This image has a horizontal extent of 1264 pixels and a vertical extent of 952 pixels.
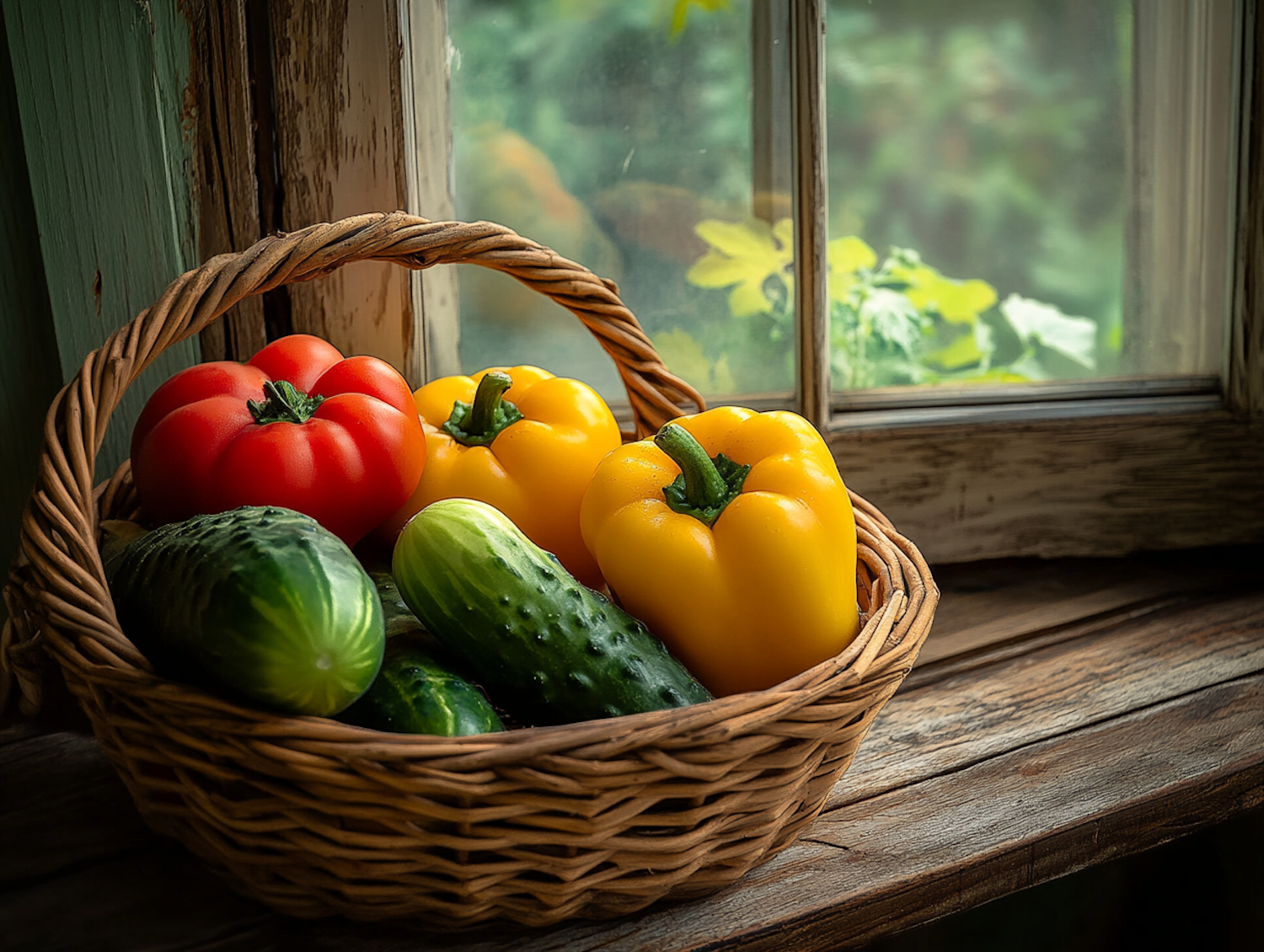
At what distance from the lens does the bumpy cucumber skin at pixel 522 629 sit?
59cm

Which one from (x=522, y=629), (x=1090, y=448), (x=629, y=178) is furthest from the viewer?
(x=1090, y=448)

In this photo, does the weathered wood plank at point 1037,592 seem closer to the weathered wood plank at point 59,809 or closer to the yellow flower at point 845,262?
the yellow flower at point 845,262

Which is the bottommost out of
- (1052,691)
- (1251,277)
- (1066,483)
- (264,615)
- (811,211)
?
(1052,691)

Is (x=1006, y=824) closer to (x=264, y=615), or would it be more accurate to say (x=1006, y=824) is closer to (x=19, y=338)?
(x=264, y=615)

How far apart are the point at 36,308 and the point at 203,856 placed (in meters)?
0.59

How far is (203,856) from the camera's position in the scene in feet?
1.91

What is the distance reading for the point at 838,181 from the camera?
111 cm

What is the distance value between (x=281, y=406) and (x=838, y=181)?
709mm

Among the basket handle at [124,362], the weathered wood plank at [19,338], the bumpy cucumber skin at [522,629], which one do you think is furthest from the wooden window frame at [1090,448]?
the weathered wood plank at [19,338]

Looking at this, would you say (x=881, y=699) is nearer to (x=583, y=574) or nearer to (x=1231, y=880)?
(x=583, y=574)

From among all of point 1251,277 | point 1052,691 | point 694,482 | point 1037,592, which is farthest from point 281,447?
point 1251,277

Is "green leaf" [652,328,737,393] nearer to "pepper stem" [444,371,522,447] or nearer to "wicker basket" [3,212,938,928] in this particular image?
"pepper stem" [444,371,522,447]

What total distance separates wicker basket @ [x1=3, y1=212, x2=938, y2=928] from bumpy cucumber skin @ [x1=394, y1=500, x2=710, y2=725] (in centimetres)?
8

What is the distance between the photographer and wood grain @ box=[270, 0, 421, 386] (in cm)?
90
